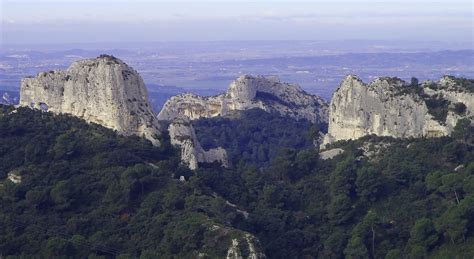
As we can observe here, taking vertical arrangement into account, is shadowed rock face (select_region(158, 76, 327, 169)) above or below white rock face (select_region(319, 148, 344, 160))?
below

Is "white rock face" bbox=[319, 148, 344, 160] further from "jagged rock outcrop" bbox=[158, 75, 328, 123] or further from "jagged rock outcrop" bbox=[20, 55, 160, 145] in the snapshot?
"jagged rock outcrop" bbox=[158, 75, 328, 123]

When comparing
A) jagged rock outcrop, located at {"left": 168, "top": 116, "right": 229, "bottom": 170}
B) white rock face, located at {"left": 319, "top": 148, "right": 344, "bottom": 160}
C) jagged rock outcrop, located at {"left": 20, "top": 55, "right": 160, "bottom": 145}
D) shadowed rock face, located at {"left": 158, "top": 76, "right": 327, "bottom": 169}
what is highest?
jagged rock outcrop, located at {"left": 20, "top": 55, "right": 160, "bottom": 145}

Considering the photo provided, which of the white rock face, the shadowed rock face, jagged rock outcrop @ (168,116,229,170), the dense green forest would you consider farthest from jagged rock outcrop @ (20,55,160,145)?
the shadowed rock face

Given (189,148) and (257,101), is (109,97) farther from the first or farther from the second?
(257,101)

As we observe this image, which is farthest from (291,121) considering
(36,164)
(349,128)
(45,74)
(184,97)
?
(36,164)

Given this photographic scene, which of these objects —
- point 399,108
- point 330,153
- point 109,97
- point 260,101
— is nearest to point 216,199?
point 109,97

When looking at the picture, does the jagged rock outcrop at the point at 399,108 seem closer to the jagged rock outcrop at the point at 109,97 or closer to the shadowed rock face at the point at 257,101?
the jagged rock outcrop at the point at 109,97

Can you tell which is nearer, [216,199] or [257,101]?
[216,199]
